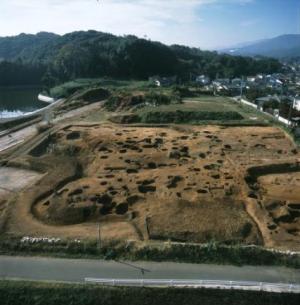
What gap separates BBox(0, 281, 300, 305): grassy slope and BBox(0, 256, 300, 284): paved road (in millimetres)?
700

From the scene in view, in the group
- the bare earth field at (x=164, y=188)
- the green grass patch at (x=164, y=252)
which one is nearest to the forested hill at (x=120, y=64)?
the bare earth field at (x=164, y=188)

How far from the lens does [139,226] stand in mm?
19594

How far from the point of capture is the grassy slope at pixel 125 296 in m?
13.9

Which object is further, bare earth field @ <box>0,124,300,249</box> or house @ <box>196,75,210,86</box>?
house @ <box>196,75,210,86</box>

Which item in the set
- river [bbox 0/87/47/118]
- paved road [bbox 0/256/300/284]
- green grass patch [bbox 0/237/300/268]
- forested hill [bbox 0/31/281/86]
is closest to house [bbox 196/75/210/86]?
forested hill [bbox 0/31/281/86]

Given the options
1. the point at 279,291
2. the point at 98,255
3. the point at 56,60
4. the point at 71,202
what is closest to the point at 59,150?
the point at 71,202

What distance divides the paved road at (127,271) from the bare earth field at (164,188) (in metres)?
2.48

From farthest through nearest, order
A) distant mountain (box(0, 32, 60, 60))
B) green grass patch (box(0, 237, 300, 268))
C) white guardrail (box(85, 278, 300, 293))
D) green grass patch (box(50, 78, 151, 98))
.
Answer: distant mountain (box(0, 32, 60, 60)) → green grass patch (box(50, 78, 151, 98)) → green grass patch (box(0, 237, 300, 268)) → white guardrail (box(85, 278, 300, 293))

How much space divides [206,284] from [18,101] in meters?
72.5

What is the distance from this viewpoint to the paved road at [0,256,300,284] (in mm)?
15031

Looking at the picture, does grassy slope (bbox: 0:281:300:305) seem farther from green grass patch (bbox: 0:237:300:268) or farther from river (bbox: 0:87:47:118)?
river (bbox: 0:87:47:118)

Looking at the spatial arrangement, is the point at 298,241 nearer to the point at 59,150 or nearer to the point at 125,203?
the point at 125,203

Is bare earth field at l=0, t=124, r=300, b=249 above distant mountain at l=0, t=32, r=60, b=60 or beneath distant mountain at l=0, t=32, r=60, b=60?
beneath

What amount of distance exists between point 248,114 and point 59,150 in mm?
25567
